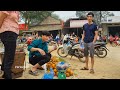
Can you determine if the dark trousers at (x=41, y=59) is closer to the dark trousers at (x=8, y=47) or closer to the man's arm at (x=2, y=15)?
the dark trousers at (x=8, y=47)

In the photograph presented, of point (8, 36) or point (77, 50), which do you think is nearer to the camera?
point (8, 36)

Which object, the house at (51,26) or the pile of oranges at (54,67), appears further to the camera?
the house at (51,26)

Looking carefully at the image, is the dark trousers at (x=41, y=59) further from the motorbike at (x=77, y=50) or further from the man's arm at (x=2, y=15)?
the motorbike at (x=77, y=50)

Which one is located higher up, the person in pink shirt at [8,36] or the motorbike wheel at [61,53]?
the person in pink shirt at [8,36]

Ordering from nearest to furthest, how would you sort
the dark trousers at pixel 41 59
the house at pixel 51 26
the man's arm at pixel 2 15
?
1. the man's arm at pixel 2 15
2. the dark trousers at pixel 41 59
3. the house at pixel 51 26

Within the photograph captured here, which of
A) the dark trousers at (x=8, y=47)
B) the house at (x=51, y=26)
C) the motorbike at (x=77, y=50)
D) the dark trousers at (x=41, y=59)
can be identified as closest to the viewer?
the dark trousers at (x=8, y=47)

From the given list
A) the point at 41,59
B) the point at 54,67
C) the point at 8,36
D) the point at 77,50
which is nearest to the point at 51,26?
the point at 77,50

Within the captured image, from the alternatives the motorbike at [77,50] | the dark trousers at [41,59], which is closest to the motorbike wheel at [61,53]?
the motorbike at [77,50]

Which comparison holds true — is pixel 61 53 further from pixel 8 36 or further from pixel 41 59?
pixel 8 36

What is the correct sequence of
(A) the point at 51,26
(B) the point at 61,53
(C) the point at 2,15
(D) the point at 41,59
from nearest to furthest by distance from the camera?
(C) the point at 2,15, (D) the point at 41,59, (B) the point at 61,53, (A) the point at 51,26

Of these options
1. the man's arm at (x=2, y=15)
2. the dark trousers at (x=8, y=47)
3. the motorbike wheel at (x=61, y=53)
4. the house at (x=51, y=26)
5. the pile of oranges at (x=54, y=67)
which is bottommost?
the pile of oranges at (x=54, y=67)

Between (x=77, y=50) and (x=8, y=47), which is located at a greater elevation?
(x=8, y=47)

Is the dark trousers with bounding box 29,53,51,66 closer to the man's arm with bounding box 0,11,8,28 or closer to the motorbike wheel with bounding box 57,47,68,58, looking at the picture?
the man's arm with bounding box 0,11,8,28
